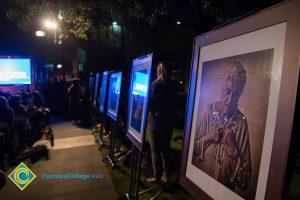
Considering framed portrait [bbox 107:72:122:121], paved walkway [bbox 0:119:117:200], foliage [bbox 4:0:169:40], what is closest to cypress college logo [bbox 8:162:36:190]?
paved walkway [bbox 0:119:117:200]

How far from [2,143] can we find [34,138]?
7.31 feet

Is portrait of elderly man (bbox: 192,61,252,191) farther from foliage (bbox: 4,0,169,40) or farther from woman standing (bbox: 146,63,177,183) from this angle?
foliage (bbox: 4,0,169,40)

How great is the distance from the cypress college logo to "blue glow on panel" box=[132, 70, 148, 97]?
300 cm

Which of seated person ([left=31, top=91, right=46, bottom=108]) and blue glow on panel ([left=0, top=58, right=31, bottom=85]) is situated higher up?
blue glow on panel ([left=0, top=58, right=31, bottom=85])

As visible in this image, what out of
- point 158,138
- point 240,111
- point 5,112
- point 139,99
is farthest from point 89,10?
point 240,111

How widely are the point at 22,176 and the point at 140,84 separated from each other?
3.56 m

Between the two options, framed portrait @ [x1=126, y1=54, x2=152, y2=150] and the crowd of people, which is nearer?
framed portrait @ [x1=126, y1=54, x2=152, y2=150]

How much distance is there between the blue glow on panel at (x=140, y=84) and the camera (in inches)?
111

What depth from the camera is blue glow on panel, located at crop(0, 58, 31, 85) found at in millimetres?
11766

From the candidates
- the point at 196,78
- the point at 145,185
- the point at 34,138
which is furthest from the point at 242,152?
the point at 34,138

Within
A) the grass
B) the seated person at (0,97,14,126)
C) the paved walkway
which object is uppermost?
the seated person at (0,97,14,126)

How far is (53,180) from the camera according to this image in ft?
15.2

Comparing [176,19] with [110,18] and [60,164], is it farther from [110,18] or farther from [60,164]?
[60,164]

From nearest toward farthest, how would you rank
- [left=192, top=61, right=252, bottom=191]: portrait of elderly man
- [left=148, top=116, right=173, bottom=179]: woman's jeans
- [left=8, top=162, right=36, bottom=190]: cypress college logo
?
[left=192, top=61, right=252, bottom=191]: portrait of elderly man → [left=148, top=116, right=173, bottom=179]: woman's jeans → [left=8, top=162, right=36, bottom=190]: cypress college logo
